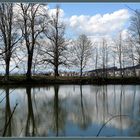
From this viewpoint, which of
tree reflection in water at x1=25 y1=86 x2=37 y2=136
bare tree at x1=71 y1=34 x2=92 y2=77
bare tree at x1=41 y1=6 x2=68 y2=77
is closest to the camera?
bare tree at x1=41 y1=6 x2=68 y2=77

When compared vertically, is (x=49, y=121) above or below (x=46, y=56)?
below

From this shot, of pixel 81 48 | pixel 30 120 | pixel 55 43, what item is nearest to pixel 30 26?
pixel 55 43

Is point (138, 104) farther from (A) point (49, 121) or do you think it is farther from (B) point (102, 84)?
(A) point (49, 121)

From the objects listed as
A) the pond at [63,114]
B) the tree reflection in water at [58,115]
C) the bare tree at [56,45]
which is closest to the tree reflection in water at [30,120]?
the pond at [63,114]

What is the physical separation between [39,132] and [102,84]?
3.85 feet

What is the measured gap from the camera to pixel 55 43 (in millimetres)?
2326

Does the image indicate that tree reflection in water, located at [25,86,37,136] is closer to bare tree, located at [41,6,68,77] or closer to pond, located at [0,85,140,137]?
pond, located at [0,85,140,137]

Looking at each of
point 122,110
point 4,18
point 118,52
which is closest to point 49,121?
point 122,110

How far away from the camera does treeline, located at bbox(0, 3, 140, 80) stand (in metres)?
1.86

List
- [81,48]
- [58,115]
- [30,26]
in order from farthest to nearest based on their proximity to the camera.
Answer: [58,115]
[81,48]
[30,26]

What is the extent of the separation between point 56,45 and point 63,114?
31.5 inches

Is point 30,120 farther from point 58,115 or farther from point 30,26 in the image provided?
point 30,26

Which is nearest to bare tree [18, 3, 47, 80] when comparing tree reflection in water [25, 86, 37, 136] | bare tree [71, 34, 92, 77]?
bare tree [71, 34, 92, 77]

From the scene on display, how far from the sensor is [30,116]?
276 cm
